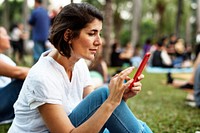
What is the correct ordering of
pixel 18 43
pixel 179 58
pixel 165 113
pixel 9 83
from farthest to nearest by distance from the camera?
pixel 18 43 < pixel 179 58 < pixel 165 113 < pixel 9 83

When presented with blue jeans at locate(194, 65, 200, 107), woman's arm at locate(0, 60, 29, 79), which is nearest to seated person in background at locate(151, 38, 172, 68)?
blue jeans at locate(194, 65, 200, 107)

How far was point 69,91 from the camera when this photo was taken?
224 cm

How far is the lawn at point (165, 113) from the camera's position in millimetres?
3911

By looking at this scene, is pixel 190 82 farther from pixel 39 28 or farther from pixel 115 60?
pixel 115 60

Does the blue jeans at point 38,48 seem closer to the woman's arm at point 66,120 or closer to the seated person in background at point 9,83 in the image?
the seated person in background at point 9,83

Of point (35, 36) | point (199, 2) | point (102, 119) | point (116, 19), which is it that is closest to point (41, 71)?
point (102, 119)

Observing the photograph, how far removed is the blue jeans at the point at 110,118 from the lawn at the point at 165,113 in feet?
4.99

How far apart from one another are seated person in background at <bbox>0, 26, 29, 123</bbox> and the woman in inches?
40.3

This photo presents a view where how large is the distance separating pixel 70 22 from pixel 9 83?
1.45m

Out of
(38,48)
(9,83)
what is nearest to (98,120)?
(9,83)

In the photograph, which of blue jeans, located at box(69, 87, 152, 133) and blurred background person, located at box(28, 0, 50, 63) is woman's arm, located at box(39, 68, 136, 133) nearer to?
blue jeans, located at box(69, 87, 152, 133)

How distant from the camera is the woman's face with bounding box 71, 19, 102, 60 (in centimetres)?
Result: 208

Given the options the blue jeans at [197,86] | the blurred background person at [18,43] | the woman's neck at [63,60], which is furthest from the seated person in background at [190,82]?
the blurred background person at [18,43]

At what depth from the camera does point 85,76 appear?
98.4 inches
